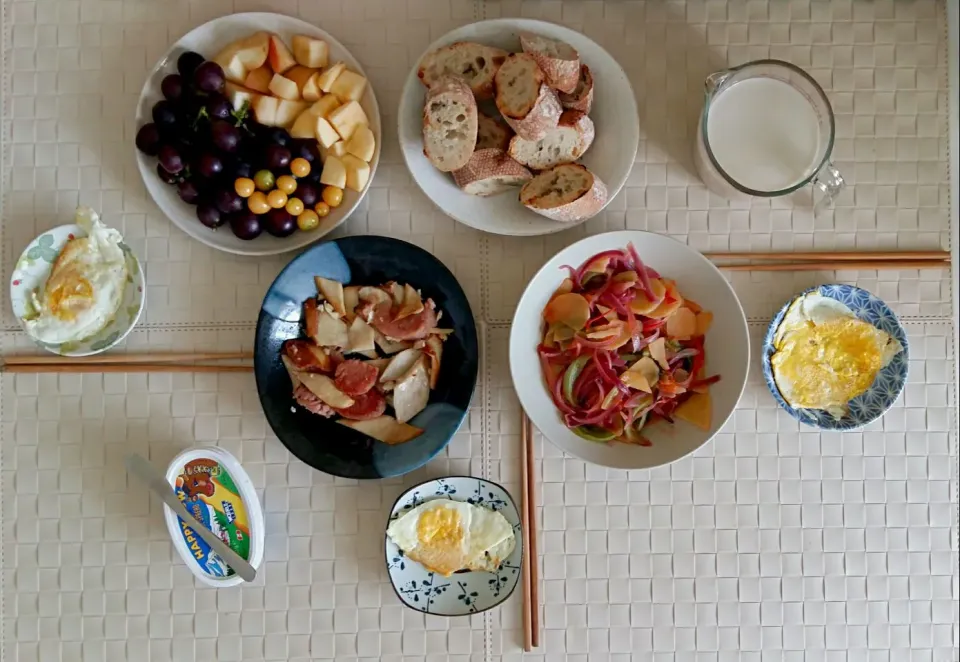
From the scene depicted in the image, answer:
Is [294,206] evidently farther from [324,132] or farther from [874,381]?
[874,381]

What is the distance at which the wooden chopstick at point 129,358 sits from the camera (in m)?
1.18

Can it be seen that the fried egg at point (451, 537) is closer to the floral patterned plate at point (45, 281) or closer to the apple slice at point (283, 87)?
the floral patterned plate at point (45, 281)

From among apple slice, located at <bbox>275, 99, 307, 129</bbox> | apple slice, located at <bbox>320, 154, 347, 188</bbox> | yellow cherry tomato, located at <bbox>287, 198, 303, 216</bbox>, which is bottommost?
yellow cherry tomato, located at <bbox>287, 198, 303, 216</bbox>

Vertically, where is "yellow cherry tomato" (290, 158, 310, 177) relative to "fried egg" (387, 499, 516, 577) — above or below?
above

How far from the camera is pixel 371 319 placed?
1.12 meters

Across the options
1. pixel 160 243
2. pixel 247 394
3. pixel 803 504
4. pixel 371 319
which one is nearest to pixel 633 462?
pixel 803 504

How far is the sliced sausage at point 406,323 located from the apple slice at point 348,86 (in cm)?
35

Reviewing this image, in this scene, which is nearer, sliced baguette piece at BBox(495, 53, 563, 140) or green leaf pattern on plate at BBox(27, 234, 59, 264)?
sliced baguette piece at BBox(495, 53, 563, 140)

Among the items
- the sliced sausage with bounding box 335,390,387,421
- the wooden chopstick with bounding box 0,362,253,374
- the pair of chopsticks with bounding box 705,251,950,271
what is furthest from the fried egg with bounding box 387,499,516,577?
the pair of chopsticks with bounding box 705,251,950,271

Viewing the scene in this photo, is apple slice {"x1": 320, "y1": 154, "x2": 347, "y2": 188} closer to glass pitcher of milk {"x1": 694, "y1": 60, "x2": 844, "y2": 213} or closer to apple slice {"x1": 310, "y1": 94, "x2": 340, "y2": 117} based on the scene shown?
apple slice {"x1": 310, "y1": 94, "x2": 340, "y2": 117}

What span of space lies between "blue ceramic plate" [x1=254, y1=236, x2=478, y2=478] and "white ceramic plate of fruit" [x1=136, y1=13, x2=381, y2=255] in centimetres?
6

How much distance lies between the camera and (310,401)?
1.10 meters

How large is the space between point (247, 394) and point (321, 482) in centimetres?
20

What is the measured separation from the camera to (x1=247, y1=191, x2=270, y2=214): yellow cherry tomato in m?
1.09
